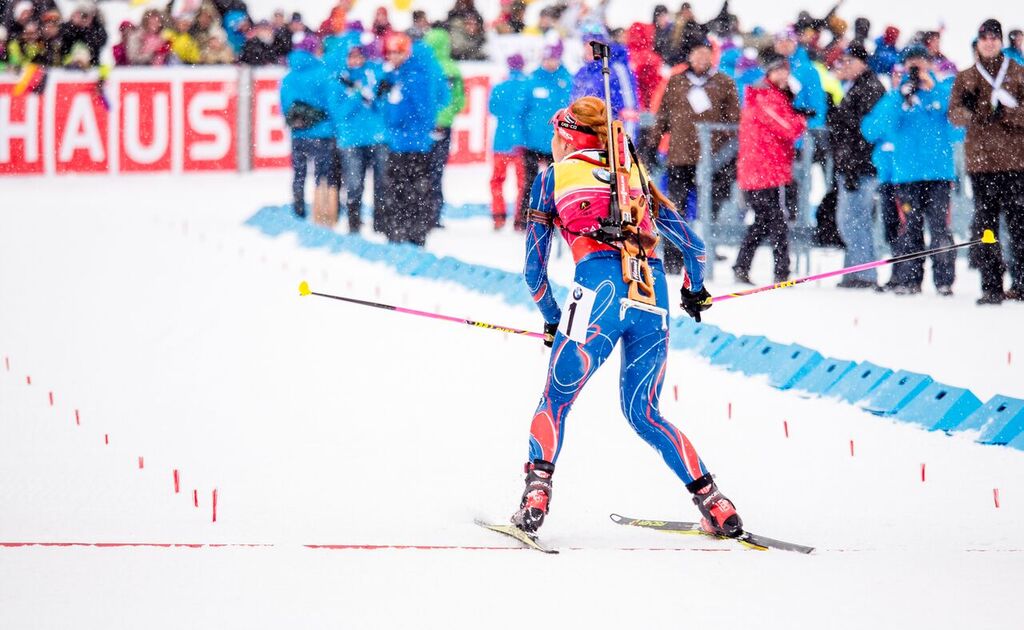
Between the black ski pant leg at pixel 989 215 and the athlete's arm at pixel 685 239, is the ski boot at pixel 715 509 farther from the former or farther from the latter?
the black ski pant leg at pixel 989 215

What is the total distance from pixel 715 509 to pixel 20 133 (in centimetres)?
1810

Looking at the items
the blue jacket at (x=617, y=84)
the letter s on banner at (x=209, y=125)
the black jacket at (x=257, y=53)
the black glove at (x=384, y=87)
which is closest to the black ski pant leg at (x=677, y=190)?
the blue jacket at (x=617, y=84)

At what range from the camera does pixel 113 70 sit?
22.7 meters

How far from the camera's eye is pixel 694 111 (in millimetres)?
13992

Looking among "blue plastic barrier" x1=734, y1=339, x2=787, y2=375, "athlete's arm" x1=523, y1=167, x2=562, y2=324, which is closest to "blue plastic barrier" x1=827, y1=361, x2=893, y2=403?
"blue plastic barrier" x1=734, y1=339, x2=787, y2=375

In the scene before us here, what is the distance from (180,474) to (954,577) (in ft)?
12.1

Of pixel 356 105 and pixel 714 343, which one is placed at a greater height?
pixel 356 105

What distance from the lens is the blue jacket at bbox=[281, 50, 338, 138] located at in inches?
695

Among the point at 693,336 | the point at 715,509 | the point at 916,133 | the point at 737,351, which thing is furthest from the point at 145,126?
the point at 715,509

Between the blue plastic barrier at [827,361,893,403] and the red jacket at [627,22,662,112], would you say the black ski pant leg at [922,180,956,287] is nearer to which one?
the blue plastic barrier at [827,361,893,403]

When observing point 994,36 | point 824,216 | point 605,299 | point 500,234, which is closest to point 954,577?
point 605,299

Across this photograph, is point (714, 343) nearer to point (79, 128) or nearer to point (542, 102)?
point (542, 102)

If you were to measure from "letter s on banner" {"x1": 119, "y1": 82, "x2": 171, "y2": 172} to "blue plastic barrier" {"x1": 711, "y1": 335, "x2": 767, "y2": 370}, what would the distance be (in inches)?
Result: 540

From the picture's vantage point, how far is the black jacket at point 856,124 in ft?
43.5
